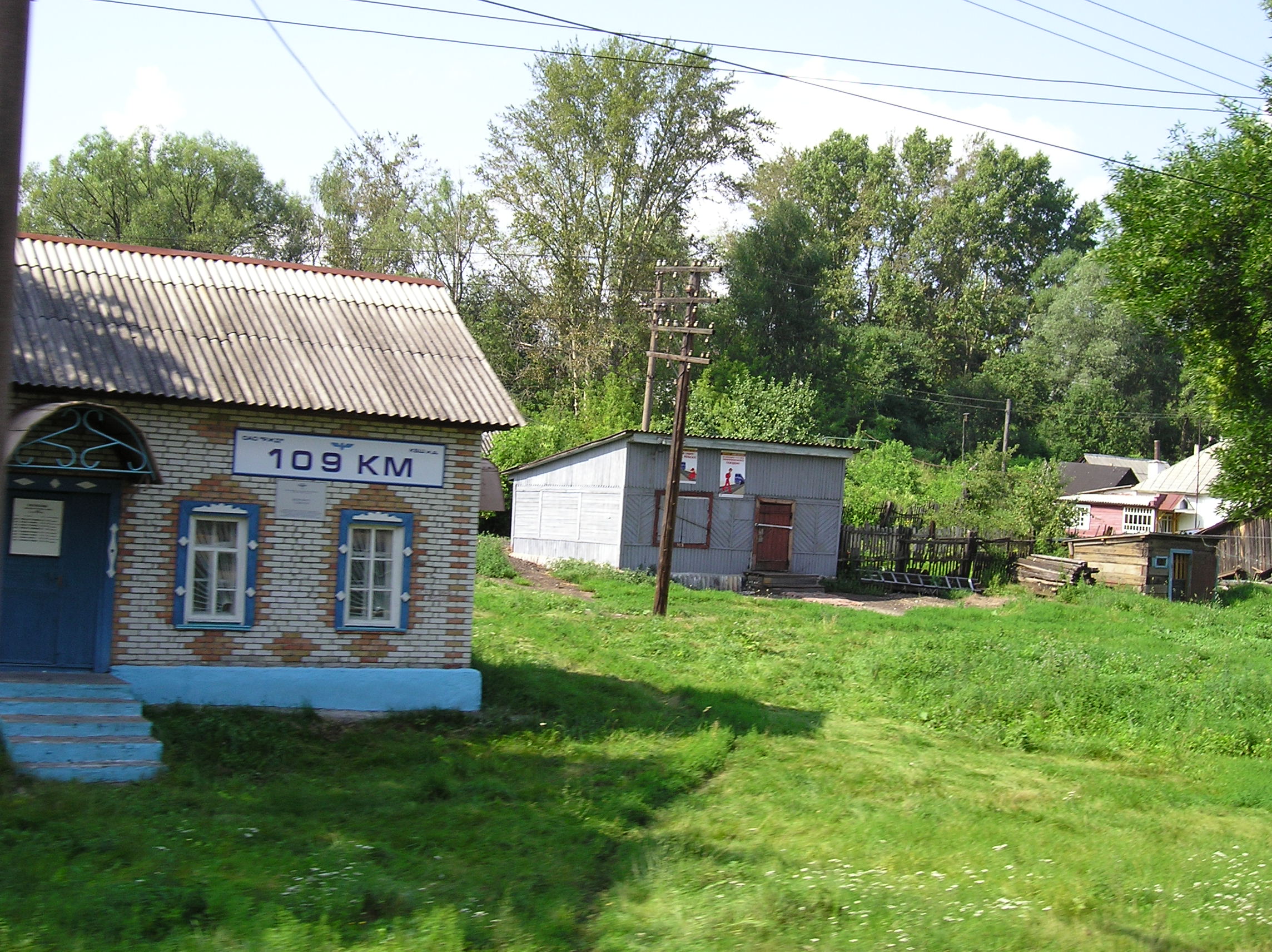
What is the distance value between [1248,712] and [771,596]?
45.6 feet

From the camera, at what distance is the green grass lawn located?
22.5 ft

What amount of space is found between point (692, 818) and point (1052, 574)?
23.4 m

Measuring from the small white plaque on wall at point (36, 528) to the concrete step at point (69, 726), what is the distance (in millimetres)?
2062

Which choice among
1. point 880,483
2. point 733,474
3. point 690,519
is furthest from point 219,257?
point 880,483

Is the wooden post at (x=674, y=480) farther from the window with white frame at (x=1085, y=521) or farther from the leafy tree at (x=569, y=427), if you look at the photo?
the window with white frame at (x=1085, y=521)

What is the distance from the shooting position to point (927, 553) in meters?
32.3

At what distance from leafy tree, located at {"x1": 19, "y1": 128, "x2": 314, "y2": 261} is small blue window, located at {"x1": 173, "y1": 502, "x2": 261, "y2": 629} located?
40.0m

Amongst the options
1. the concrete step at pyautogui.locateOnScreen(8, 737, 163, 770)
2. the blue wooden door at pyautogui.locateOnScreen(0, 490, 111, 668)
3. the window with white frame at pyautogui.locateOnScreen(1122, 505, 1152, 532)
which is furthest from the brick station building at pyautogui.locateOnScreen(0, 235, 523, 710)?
the window with white frame at pyautogui.locateOnScreen(1122, 505, 1152, 532)

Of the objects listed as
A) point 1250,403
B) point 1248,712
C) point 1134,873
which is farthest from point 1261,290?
point 1134,873

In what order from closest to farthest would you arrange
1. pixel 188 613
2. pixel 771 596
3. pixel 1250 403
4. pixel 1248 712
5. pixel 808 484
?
pixel 188 613 → pixel 1248 712 → pixel 1250 403 → pixel 771 596 → pixel 808 484

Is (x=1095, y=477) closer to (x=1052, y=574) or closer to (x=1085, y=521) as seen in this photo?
(x=1085, y=521)

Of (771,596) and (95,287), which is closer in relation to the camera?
(95,287)

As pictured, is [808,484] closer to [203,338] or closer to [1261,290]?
[1261,290]

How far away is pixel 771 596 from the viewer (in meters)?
28.6
